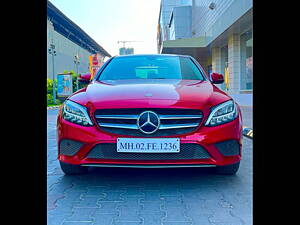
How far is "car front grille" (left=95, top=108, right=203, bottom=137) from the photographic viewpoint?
303 centimetres

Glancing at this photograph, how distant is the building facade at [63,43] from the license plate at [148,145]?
93.9 feet

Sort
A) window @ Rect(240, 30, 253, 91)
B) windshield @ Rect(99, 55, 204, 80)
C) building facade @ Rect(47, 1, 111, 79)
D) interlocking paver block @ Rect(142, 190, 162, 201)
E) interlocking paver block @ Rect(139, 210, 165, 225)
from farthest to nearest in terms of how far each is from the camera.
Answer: building facade @ Rect(47, 1, 111, 79), window @ Rect(240, 30, 253, 91), windshield @ Rect(99, 55, 204, 80), interlocking paver block @ Rect(142, 190, 162, 201), interlocking paver block @ Rect(139, 210, 165, 225)

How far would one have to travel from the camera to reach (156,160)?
2.95 metres

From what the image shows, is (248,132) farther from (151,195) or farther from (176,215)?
(176,215)

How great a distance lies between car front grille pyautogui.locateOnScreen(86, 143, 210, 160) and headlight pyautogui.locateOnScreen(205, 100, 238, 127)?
27 centimetres

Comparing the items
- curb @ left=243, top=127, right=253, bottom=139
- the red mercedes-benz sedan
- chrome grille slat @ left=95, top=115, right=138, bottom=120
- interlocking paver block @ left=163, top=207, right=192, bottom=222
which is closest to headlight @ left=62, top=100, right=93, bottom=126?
the red mercedes-benz sedan

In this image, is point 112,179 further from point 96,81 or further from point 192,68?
point 192,68

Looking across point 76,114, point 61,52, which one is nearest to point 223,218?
point 76,114

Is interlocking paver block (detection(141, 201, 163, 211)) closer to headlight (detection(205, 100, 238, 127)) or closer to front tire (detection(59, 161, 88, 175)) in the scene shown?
headlight (detection(205, 100, 238, 127))

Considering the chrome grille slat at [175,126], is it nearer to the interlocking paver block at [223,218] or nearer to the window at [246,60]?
the interlocking paver block at [223,218]

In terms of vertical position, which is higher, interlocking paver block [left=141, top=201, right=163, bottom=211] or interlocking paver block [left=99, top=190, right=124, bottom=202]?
interlocking paver block [left=99, top=190, right=124, bottom=202]

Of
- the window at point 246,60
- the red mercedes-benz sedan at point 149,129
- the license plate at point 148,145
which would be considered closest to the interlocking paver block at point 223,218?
the red mercedes-benz sedan at point 149,129

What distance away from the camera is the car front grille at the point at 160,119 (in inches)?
119
